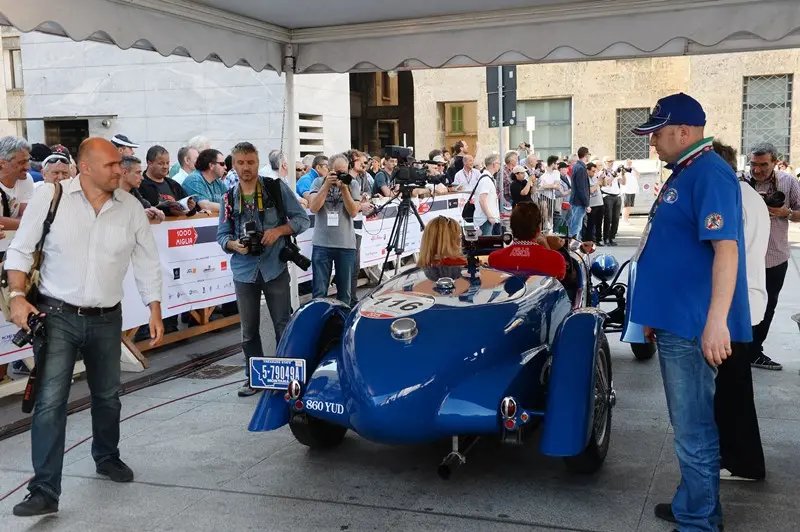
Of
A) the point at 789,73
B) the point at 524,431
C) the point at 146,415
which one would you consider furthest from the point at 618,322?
the point at 789,73

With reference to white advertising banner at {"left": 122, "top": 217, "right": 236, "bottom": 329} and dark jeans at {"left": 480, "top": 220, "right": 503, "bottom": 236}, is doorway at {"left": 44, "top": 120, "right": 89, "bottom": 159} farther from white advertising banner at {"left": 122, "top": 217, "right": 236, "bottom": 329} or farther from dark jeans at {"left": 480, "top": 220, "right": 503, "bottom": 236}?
white advertising banner at {"left": 122, "top": 217, "right": 236, "bottom": 329}

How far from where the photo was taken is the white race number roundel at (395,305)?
15.0ft

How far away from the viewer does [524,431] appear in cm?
420

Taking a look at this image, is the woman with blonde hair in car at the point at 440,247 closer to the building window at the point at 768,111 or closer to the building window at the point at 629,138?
the building window at the point at 768,111

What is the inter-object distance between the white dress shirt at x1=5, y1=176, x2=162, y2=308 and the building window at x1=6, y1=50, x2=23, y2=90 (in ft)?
118

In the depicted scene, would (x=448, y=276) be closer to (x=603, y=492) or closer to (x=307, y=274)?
(x=603, y=492)

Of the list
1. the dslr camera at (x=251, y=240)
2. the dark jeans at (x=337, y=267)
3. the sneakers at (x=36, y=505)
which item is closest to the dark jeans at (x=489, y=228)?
the dark jeans at (x=337, y=267)

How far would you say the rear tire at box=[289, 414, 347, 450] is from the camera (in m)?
4.97

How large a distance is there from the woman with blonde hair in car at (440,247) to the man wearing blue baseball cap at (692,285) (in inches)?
72.8

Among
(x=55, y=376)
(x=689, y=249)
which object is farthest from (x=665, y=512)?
(x=55, y=376)

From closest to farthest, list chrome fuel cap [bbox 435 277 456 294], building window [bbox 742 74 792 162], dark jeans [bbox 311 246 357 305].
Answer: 1. chrome fuel cap [bbox 435 277 456 294]
2. dark jeans [bbox 311 246 357 305]
3. building window [bbox 742 74 792 162]

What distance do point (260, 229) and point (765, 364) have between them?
14.1 feet

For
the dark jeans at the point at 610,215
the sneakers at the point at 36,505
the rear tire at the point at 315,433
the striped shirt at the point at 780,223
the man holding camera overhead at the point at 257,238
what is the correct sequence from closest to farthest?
the sneakers at the point at 36,505 < the rear tire at the point at 315,433 < the man holding camera overhead at the point at 257,238 < the striped shirt at the point at 780,223 < the dark jeans at the point at 610,215

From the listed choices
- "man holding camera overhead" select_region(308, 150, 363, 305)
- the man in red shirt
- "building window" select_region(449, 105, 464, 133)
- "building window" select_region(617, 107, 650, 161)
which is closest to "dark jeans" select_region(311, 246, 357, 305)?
"man holding camera overhead" select_region(308, 150, 363, 305)
